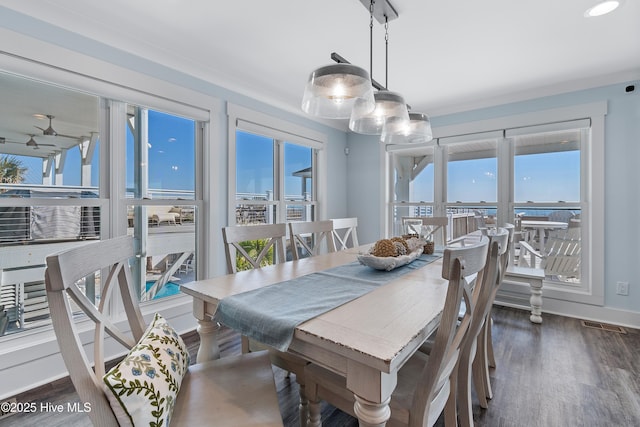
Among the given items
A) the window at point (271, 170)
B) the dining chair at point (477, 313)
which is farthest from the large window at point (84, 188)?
the dining chair at point (477, 313)

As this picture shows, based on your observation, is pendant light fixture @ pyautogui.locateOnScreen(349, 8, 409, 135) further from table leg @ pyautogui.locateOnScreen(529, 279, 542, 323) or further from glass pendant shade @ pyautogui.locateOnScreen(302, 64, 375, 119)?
table leg @ pyautogui.locateOnScreen(529, 279, 542, 323)

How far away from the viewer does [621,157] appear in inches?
110

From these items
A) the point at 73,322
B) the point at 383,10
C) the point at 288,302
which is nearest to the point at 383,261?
the point at 288,302

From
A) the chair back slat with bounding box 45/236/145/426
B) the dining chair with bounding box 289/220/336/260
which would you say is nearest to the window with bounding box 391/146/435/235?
the dining chair with bounding box 289/220/336/260

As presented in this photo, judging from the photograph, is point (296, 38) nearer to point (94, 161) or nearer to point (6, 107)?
point (94, 161)

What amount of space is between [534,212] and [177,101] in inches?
152

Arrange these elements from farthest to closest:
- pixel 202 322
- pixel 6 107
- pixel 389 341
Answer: pixel 6 107 → pixel 202 322 → pixel 389 341

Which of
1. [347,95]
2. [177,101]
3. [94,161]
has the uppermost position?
[177,101]

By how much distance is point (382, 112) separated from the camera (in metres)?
1.83

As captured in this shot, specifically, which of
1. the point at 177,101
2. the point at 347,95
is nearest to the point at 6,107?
the point at 177,101

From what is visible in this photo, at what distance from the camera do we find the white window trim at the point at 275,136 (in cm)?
297

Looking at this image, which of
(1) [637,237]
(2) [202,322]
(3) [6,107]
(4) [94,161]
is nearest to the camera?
(2) [202,322]

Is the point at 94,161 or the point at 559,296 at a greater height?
the point at 94,161

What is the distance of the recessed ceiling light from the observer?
1805 millimetres
